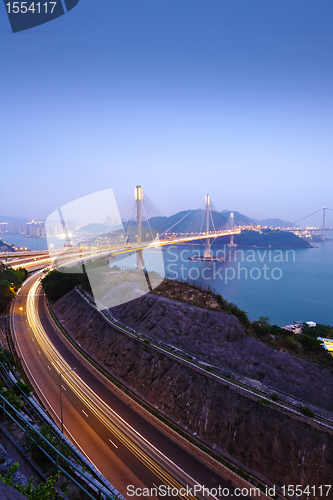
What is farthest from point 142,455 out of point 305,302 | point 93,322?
point 305,302

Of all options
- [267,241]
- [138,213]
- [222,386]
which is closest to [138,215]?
[138,213]

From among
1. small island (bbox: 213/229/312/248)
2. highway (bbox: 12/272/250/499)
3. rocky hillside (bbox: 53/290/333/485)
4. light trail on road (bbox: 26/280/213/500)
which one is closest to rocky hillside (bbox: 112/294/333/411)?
rocky hillside (bbox: 53/290/333/485)

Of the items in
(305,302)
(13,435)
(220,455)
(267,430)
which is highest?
(13,435)

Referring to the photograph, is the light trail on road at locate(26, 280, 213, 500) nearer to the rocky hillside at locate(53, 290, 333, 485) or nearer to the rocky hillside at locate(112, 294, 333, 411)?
the rocky hillside at locate(53, 290, 333, 485)

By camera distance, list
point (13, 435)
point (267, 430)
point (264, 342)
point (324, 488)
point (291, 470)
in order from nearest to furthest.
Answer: point (13, 435) < point (324, 488) < point (291, 470) < point (267, 430) < point (264, 342)

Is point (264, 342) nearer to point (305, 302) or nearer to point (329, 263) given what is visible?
point (305, 302)

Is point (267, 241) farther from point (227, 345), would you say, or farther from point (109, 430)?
point (109, 430)
